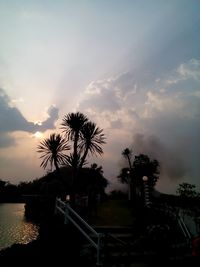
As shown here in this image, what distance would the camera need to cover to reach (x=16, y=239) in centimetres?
1859

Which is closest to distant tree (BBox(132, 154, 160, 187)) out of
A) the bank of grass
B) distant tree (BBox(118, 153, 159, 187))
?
distant tree (BBox(118, 153, 159, 187))

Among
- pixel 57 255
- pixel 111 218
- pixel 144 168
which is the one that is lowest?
pixel 57 255

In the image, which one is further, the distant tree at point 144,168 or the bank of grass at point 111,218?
the distant tree at point 144,168

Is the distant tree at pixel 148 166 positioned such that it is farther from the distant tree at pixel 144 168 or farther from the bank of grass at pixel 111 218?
the bank of grass at pixel 111 218

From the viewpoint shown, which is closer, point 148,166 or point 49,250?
point 49,250

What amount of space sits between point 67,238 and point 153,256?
3.05 m

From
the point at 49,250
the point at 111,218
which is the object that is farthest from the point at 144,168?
the point at 49,250

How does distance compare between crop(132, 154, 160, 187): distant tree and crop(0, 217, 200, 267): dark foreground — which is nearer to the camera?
crop(0, 217, 200, 267): dark foreground

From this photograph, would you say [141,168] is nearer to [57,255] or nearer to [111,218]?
[111,218]

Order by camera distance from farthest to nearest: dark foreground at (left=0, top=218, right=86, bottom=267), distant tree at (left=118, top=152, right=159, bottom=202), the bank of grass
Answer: distant tree at (left=118, top=152, right=159, bottom=202) < the bank of grass < dark foreground at (left=0, top=218, right=86, bottom=267)

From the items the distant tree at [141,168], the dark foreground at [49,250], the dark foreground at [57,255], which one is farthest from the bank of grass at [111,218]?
the distant tree at [141,168]

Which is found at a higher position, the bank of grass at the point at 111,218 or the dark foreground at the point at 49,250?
the bank of grass at the point at 111,218

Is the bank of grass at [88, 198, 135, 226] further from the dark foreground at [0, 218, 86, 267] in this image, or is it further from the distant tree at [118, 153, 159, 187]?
the distant tree at [118, 153, 159, 187]

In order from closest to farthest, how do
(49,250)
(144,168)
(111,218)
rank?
(49,250), (111,218), (144,168)
